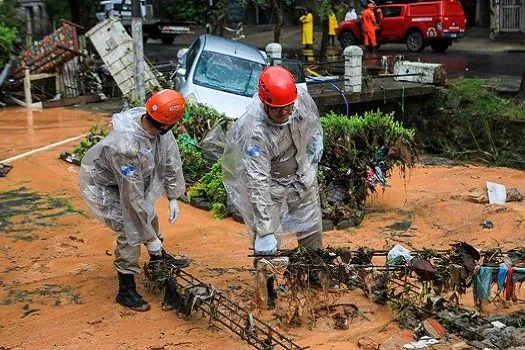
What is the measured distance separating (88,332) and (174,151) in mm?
1591

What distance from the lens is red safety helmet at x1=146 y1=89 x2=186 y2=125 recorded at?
223 inches

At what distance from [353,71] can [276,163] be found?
8.18 metres

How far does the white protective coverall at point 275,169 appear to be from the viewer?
18.6ft

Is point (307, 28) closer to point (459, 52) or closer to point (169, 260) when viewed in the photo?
point (459, 52)

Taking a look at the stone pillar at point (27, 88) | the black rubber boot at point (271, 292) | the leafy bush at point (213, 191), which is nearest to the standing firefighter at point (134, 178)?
the black rubber boot at point (271, 292)

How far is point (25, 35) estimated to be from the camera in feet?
65.2

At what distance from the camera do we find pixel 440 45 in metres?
24.2

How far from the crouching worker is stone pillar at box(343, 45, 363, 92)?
7.73 metres

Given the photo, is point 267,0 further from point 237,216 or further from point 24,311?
point 24,311

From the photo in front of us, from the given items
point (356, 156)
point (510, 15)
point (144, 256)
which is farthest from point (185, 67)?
point (510, 15)

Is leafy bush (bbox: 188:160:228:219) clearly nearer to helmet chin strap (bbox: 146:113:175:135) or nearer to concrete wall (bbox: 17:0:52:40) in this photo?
helmet chin strap (bbox: 146:113:175:135)

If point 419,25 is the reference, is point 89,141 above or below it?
below

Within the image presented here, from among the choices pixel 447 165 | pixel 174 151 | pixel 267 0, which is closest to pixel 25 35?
pixel 267 0

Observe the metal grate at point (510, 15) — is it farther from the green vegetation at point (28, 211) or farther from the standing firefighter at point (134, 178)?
the standing firefighter at point (134, 178)
